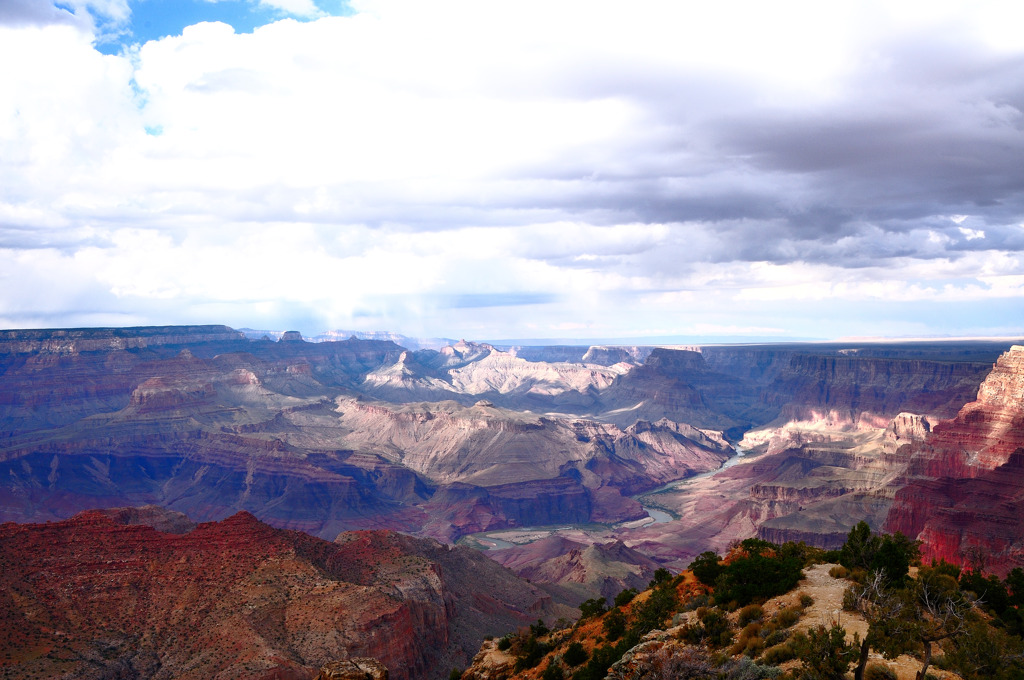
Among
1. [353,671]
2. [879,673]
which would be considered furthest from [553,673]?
[879,673]

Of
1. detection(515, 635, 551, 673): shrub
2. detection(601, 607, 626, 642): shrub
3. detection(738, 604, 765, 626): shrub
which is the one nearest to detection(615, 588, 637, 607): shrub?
detection(601, 607, 626, 642): shrub

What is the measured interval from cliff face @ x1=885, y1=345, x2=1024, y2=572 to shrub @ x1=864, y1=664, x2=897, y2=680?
245 feet

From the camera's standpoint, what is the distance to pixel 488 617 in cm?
9000

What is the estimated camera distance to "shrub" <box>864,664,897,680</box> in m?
24.1

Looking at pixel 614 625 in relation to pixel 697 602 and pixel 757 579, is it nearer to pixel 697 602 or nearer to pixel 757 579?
pixel 697 602

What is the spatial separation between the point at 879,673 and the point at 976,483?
113 metres

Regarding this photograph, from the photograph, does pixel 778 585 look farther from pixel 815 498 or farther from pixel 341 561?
pixel 815 498

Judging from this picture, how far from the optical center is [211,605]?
224 ft

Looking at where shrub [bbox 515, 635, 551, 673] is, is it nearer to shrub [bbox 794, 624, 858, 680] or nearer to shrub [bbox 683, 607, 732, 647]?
shrub [bbox 683, 607, 732, 647]

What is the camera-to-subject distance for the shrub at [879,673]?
24094mm

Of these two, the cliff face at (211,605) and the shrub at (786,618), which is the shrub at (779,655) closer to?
the shrub at (786,618)

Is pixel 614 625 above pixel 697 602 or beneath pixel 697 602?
beneath

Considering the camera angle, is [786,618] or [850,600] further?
[786,618]

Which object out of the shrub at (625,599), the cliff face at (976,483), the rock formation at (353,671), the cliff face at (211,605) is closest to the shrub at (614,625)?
the shrub at (625,599)
